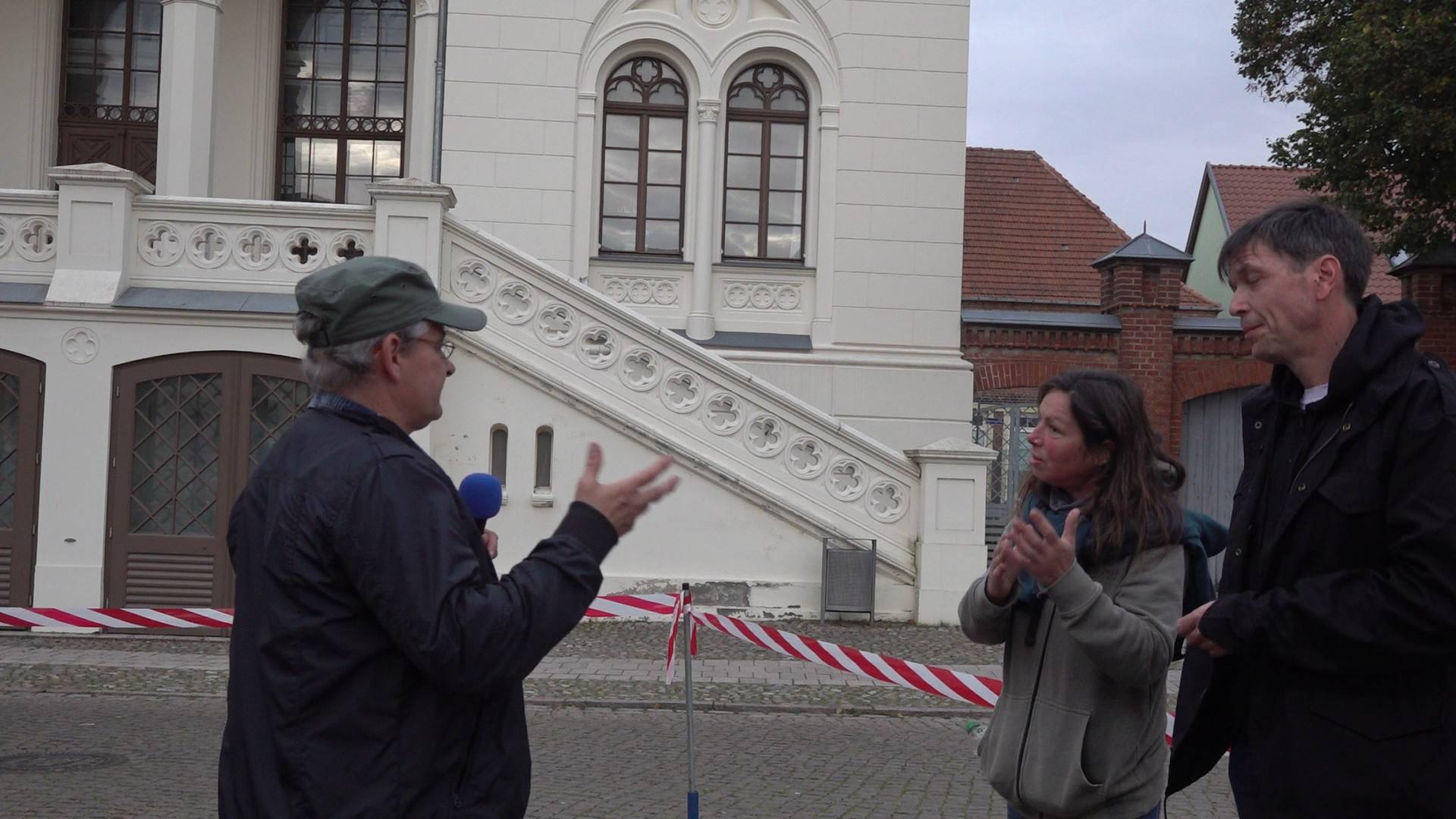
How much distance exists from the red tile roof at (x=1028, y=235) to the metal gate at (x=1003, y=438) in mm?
6203

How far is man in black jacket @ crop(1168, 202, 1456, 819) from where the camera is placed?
2.71m

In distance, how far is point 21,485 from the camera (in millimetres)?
13883

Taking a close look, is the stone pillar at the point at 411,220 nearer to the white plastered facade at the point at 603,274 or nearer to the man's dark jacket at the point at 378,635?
the white plastered facade at the point at 603,274

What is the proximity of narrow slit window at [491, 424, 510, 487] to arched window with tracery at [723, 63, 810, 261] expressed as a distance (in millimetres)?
6114

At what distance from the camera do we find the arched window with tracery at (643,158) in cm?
2009

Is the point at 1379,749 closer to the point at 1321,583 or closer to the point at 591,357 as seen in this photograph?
the point at 1321,583

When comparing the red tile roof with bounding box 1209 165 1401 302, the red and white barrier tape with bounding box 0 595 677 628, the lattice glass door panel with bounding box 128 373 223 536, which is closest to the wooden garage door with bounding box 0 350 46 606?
the lattice glass door panel with bounding box 128 373 223 536

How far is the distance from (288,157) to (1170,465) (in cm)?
1988

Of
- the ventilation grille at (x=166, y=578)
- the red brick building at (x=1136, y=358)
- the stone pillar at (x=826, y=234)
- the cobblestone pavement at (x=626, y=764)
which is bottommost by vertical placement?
→ the cobblestone pavement at (x=626, y=764)

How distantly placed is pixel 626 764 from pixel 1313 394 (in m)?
6.05

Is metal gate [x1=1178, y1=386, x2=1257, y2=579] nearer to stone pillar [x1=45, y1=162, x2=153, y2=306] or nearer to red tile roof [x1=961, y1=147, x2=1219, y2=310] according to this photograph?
red tile roof [x1=961, y1=147, x2=1219, y2=310]

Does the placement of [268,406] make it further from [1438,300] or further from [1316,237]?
[1438,300]

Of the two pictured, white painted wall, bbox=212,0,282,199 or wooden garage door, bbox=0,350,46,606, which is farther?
white painted wall, bbox=212,0,282,199

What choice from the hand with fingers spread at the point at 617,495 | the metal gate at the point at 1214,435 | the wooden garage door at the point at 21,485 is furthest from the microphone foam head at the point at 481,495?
the metal gate at the point at 1214,435
